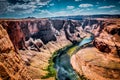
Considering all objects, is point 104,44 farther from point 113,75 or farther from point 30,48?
point 30,48

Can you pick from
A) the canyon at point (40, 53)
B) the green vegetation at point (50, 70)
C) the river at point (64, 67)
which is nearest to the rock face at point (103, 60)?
the canyon at point (40, 53)

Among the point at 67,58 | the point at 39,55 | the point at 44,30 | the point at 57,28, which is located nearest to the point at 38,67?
the point at 39,55

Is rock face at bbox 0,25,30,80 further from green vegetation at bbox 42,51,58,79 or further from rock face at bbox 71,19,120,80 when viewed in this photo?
rock face at bbox 71,19,120,80

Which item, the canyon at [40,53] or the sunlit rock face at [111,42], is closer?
the canyon at [40,53]

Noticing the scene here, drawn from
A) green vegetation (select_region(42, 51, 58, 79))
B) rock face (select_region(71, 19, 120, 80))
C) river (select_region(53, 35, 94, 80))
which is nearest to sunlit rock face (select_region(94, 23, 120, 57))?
rock face (select_region(71, 19, 120, 80))

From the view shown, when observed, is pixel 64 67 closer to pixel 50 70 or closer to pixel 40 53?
pixel 50 70

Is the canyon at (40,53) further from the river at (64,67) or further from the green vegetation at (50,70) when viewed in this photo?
the river at (64,67)

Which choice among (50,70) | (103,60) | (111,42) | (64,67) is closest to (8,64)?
(50,70)
